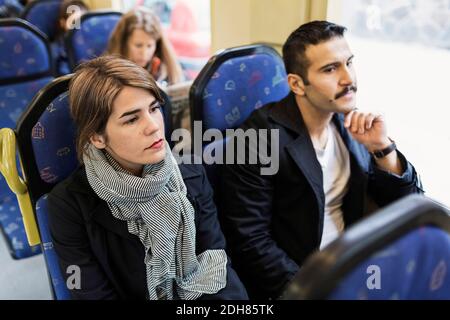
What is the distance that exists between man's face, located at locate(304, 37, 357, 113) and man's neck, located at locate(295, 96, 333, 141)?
0.04 m

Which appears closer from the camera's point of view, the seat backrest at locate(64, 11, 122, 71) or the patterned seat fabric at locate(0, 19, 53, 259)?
the patterned seat fabric at locate(0, 19, 53, 259)

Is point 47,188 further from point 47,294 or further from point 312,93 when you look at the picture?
point 47,294

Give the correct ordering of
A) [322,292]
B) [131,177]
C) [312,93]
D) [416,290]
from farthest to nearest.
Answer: [312,93] < [131,177] < [416,290] < [322,292]

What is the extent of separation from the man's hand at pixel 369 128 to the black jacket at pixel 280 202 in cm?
10

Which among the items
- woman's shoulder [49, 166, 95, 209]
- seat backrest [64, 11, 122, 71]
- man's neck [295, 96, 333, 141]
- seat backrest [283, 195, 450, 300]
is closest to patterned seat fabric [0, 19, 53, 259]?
seat backrest [64, 11, 122, 71]

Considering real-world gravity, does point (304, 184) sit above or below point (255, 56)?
below

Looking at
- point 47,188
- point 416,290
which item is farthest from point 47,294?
point 416,290

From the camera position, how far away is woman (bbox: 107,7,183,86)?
2.28 meters

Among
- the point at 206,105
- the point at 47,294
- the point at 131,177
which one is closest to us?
the point at 131,177

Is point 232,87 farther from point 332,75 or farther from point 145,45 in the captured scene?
point 145,45

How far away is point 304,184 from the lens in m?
1.27

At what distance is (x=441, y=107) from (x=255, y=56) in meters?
0.67

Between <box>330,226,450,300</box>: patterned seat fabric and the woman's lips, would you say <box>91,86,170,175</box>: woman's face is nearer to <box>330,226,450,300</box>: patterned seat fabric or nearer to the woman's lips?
the woman's lips
